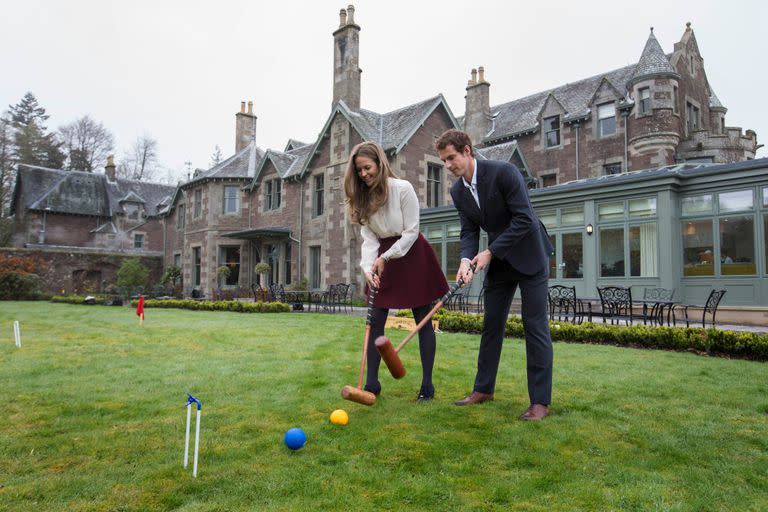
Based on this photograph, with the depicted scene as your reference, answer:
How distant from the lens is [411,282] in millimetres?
4160

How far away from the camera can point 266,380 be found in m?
4.72

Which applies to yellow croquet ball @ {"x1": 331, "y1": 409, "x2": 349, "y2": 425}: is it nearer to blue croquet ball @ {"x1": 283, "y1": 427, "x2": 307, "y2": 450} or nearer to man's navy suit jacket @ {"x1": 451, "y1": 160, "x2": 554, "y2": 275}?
blue croquet ball @ {"x1": 283, "y1": 427, "x2": 307, "y2": 450}

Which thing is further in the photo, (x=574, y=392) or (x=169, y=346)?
(x=169, y=346)

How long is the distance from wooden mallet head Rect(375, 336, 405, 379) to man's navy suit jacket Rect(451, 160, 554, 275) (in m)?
1.03

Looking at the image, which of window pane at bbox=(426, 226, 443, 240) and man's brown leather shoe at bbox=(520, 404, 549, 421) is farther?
window pane at bbox=(426, 226, 443, 240)

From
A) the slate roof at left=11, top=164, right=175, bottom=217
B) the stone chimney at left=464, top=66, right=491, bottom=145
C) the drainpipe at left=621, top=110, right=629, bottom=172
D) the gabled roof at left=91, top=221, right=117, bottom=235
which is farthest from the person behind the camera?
the gabled roof at left=91, top=221, right=117, bottom=235

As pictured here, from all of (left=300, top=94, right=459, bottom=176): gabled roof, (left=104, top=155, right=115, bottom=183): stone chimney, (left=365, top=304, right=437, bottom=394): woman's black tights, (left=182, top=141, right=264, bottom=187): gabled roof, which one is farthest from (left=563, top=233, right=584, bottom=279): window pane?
(left=104, top=155, right=115, bottom=183): stone chimney

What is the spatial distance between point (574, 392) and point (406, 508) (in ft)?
8.98

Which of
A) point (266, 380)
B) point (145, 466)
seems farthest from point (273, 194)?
point (145, 466)

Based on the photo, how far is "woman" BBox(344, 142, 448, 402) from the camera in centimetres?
409

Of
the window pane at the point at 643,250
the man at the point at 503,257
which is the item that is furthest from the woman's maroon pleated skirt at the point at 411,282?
the window pane at the point at 643,250

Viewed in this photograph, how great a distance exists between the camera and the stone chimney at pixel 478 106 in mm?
26172

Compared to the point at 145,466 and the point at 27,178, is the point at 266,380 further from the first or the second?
the point at 27,178

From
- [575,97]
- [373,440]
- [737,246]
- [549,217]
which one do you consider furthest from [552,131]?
[373,440]
